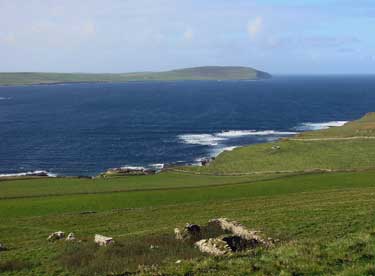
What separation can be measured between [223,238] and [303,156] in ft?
227

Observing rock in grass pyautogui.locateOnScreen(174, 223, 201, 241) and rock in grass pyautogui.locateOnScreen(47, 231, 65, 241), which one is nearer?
rock in grass pyautogui.locateOnScreen(174, 223, 201, 241)

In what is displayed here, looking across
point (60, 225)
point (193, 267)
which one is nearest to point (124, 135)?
point (60, 225)

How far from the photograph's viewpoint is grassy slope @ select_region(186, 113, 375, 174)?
80.9 m

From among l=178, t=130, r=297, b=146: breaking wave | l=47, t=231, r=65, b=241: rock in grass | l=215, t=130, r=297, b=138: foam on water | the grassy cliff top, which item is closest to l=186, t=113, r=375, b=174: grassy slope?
the grassy cliff top

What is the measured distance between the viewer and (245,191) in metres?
52.0

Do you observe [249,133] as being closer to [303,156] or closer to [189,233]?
[303,156]

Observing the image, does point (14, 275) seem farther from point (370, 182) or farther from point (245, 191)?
point (370, 182)

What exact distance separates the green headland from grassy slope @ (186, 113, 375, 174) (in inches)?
37.2

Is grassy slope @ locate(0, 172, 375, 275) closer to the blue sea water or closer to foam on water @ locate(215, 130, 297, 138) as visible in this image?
the blue sea water

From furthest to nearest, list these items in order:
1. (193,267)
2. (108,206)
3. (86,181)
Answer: (86,181)
(108,206)
(193,267)

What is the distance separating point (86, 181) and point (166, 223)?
33722mm

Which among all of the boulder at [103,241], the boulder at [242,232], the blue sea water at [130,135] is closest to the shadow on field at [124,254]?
the boulder at [103,241]

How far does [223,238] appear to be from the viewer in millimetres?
23125

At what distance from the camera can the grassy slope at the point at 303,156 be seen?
80.9m
